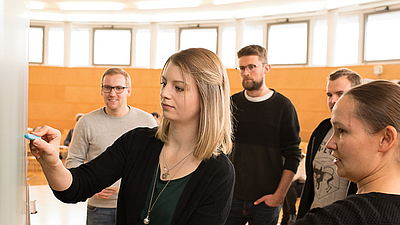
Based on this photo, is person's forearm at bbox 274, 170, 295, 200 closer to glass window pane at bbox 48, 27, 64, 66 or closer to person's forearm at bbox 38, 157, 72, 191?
person's forearm at bbox 38, 157, 72, 191

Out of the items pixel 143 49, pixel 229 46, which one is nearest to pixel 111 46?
pixel 143 49

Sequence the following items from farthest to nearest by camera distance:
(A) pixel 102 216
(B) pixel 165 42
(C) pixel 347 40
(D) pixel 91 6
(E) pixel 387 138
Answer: (B) pixel 165 42 → (D) pixel 91 6 → (C) pixel 347 40 → (A) pixel 102 216 → (E) pixel 387 138

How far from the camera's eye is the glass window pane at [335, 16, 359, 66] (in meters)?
9.80

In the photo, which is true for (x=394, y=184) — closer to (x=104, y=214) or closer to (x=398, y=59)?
(x=104, y=214)

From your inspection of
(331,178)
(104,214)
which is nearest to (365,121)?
(331,178)

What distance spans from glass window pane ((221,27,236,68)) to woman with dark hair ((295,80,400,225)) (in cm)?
1044

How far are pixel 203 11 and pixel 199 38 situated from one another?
114cm

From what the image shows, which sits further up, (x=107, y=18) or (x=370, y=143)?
(x=107, y=18)

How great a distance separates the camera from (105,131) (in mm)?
2713

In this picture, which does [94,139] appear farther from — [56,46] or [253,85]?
[56,46]

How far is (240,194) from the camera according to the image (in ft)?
9.19

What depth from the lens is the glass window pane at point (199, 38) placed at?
11.8 m

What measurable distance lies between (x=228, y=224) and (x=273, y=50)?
29.1ft

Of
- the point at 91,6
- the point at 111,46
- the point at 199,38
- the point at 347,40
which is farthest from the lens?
the point at 111,46
